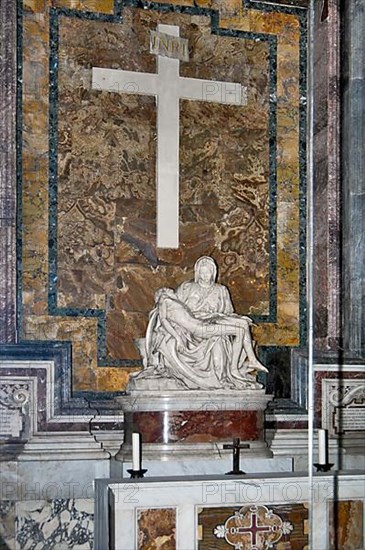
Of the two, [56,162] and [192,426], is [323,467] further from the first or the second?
[56,162]

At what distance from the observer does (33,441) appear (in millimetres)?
8164

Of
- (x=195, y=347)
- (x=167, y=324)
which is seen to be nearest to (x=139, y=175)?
(x=167, y=324)

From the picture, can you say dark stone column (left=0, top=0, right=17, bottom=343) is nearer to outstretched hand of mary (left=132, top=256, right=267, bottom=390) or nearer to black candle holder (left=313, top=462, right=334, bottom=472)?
outstretched hand of mary (left=132, top=256, right=267, bottom=390)

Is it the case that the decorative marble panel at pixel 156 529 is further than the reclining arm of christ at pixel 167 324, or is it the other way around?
the reclining arm of christ at pixel 167 324

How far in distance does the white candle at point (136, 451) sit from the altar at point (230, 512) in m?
0.25

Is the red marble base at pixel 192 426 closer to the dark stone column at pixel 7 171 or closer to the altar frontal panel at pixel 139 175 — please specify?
the altar frontal panel at pixel 139 175

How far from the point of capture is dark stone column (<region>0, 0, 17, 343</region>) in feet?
27.7

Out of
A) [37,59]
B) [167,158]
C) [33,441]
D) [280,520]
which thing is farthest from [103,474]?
[37,59]

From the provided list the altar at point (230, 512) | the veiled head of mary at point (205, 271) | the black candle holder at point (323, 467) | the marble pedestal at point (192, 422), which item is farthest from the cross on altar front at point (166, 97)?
the altar at point (230, 512)

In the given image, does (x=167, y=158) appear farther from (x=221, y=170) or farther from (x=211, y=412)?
(x=211, y=412)

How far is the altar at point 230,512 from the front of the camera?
692 cm

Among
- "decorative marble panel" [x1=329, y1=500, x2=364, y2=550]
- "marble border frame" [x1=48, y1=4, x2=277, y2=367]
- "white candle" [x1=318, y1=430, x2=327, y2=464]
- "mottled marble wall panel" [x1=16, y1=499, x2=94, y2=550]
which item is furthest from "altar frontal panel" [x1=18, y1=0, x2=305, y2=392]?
"decorative marble panel" [x1=329, y1=500, x2=364, y2=550]

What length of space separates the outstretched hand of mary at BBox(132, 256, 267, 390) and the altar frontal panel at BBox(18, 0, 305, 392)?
2.09ft

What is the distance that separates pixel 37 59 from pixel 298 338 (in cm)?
322
